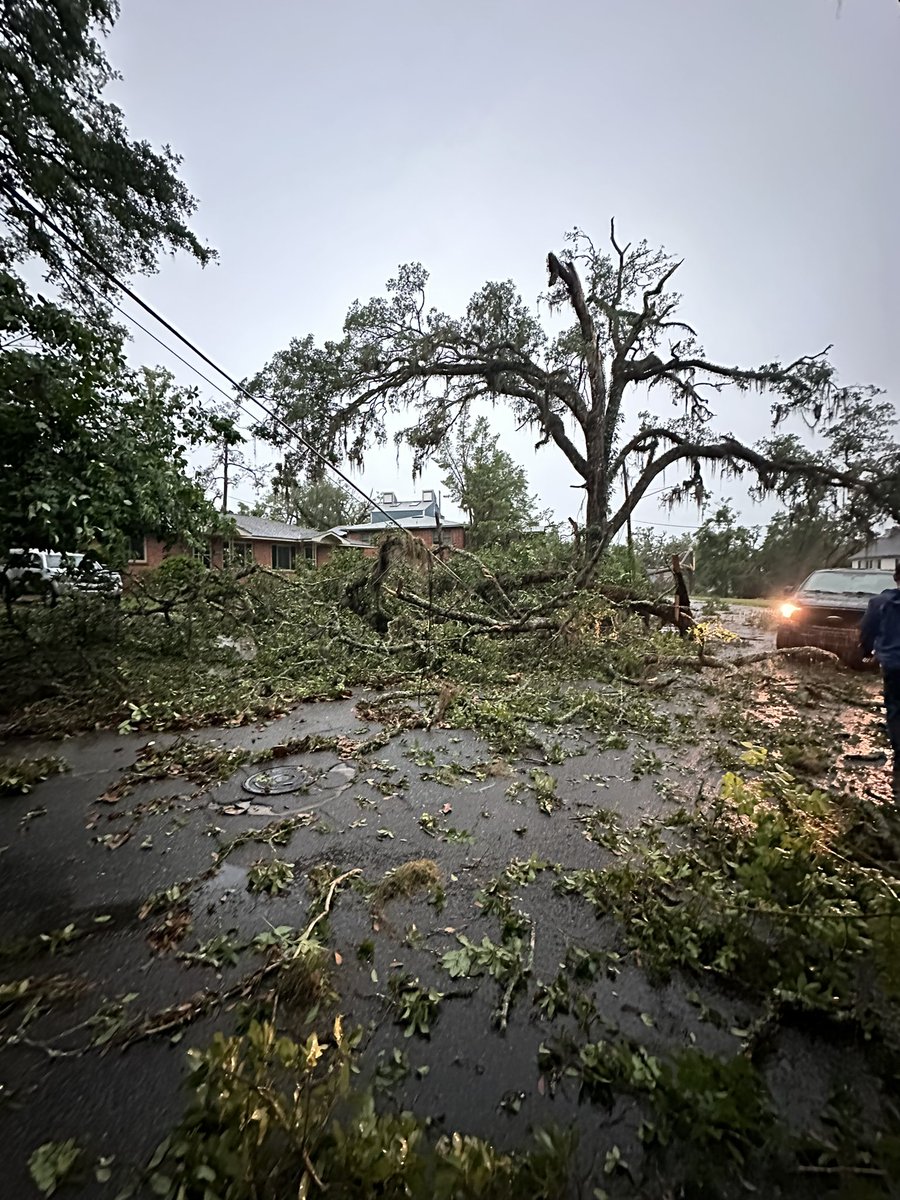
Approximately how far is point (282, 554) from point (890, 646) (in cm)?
2794

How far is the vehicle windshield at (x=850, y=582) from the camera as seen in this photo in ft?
24.3

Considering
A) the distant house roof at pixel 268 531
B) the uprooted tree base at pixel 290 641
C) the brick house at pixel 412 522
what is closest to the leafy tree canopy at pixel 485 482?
the brick house at pixel 412 522

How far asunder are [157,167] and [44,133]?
5.26 ft

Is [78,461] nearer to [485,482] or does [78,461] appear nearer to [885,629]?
[885,629]

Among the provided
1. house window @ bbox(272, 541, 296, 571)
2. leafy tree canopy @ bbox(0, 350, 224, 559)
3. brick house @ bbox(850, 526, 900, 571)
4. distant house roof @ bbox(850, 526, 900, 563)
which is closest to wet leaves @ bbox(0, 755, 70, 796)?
leafy tree canopy @ bbox(0, 350, 224, 559)

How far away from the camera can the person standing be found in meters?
3.33

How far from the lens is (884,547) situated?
2325 centimetres

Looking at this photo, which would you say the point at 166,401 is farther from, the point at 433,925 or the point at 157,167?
the point at 433,925

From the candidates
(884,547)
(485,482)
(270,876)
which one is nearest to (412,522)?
(485,482)

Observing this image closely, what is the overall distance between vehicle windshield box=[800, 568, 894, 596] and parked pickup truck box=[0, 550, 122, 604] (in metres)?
10.2

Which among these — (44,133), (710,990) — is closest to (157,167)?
(44,133)

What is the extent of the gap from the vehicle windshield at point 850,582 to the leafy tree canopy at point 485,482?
62.2 feet

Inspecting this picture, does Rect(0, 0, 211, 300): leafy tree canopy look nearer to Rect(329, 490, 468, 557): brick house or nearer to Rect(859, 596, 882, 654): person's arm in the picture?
Rect(859, 596, 882, 654): person's arm

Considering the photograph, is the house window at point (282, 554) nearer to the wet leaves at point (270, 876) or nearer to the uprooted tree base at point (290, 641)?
the uprooted tree base at point (290, 641)
